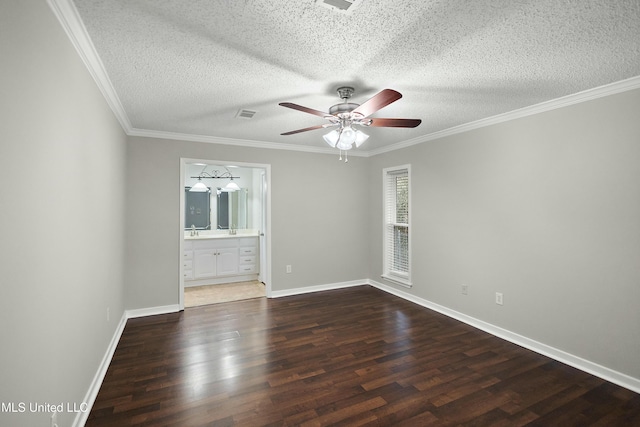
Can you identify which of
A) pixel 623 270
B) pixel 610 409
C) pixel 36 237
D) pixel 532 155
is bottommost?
pixel 610 409

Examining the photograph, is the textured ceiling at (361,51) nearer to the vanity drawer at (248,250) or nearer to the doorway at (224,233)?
the doorway at (224,233)

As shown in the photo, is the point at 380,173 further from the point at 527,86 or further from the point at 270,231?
the point at 527,86

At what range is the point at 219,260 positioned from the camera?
565cm

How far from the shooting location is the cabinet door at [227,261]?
5656mm

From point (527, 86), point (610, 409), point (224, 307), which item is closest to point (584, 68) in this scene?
point (527, 86)

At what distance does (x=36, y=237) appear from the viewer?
1.32 meters

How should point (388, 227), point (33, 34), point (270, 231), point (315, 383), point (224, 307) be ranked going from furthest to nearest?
point (388, 227), point (270, 231), point (224, 307), point (315, 383), point (33, 34)

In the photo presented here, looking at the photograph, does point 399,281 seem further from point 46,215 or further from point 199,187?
point 46,215

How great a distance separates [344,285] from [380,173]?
2085mm

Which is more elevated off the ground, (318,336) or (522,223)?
(522,223)

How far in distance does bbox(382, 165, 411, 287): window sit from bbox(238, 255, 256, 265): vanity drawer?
8.24ft

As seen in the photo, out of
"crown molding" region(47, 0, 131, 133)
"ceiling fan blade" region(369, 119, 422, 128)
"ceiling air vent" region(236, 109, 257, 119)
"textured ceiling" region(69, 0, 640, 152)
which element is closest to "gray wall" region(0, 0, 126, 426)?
"crown molding" region(47, 0, 131, 133)

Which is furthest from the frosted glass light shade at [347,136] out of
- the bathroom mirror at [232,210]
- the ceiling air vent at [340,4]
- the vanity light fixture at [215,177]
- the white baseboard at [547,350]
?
the bathroom mirror at [232,210]

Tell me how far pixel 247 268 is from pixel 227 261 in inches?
16.2
